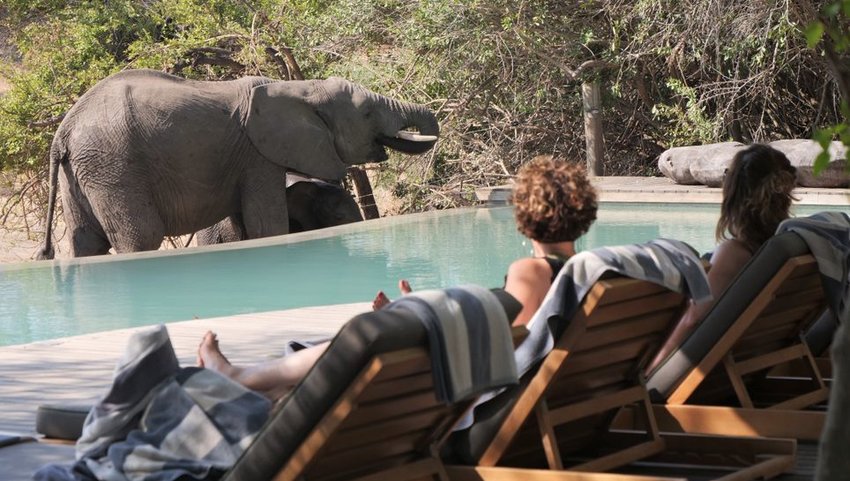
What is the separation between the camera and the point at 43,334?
8781 millimetres

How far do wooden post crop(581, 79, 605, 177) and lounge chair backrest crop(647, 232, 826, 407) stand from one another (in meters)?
12.8

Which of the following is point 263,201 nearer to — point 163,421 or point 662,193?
point 662,193

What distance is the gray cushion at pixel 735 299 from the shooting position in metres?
3.78

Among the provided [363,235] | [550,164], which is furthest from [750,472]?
[363,235]

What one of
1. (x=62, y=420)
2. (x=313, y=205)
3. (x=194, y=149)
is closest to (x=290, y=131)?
(x=194, y=149)

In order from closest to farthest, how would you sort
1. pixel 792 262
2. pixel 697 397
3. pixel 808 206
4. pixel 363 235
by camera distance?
pixel 792 262 → pixel 697 397 → pixel 363 235 → pixel 808 206

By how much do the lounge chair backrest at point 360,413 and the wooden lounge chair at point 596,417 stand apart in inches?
7.9

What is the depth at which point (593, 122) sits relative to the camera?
17109 mm

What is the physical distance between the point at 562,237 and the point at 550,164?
0.66 ft

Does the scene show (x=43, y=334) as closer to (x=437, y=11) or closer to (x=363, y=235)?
(x=363, y=235)

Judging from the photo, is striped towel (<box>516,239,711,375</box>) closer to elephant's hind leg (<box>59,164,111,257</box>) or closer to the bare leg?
the bare leg

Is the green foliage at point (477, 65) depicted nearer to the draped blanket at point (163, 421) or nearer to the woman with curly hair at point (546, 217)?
the woman with curly hair at point (546, 217)

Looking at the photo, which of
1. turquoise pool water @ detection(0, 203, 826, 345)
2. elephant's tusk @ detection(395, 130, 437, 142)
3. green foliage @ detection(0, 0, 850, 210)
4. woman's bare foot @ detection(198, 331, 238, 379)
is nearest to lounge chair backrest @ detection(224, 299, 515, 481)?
woman's bare foot @ detection(198, 331, 238, 379)

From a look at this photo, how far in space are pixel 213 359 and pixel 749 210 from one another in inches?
66.2
